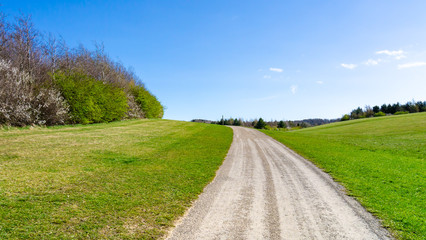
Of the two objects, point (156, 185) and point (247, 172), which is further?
point (247, 172)

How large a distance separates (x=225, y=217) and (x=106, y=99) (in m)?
36.3

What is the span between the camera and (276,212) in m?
6.70

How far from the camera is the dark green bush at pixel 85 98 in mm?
29078

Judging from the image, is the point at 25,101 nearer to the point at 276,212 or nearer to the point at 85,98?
the point at 85,98

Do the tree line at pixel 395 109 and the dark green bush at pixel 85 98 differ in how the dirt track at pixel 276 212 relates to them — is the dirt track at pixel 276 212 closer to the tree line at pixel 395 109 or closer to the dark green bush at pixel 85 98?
the dark green bush at pixel 85 98

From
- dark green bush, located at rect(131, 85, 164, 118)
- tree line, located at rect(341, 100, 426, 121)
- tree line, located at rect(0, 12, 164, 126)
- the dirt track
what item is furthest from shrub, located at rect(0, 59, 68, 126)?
tree line, located at rect(341, 100, 426, 121)

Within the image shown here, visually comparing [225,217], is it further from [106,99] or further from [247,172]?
[106,99]

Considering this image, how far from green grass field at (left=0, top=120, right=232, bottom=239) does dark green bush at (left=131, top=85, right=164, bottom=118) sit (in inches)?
1611

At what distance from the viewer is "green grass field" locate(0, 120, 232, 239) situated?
17.7 ft

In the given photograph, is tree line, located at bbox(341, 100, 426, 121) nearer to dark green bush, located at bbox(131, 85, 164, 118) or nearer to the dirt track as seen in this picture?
dark green bush, located at bbox(131, 85, 164, 118)

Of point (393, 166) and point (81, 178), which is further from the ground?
point (81, 178)

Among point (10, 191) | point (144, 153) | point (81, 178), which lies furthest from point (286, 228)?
point (144, 153)

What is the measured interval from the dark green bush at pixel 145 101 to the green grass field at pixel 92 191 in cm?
4093

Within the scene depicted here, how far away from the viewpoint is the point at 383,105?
117m
